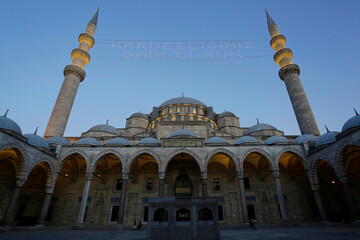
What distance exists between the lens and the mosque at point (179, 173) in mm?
14062

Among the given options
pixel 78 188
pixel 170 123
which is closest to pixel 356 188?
pixel 170 123

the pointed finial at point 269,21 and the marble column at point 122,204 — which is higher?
the pointed finial at point 269,21

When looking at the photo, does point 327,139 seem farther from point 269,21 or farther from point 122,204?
point 269,21

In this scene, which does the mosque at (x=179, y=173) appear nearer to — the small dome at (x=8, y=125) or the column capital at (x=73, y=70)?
the small dome at (x=8, y=125)

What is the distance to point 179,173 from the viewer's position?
1856 centimetres

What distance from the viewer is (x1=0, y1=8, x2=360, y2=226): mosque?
1406 centimetres

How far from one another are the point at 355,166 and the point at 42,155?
23997 mm

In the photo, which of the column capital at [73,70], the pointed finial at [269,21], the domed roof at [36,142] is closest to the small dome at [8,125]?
the domed roof at [36,142]

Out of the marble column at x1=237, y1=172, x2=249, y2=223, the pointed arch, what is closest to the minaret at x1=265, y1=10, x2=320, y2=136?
the marble column at x1=237, y1=172, x2=249, y2=223

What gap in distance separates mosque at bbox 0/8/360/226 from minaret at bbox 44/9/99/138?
0.14 metres

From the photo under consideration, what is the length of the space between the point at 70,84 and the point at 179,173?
55.4 feet

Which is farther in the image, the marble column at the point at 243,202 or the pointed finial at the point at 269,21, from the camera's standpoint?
the pointed finial at the point at 269,21

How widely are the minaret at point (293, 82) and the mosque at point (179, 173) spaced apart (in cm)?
13

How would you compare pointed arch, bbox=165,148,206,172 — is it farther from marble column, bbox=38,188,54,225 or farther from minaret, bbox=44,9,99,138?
minaret, bbox=44,9,99,138
